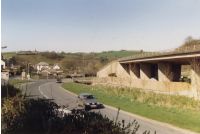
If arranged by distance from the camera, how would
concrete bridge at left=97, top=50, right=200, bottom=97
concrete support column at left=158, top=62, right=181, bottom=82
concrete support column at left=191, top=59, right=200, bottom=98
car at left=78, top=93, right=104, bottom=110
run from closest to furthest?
car at left=78, top=93, right=104, bottom=110, concrete support column at left=191, top=59, right=200, bottom=98, concrete bridge at left=97, top=50, right=200, bottom=97, concrete support column at left=158, top=62, right=181, bottom=82

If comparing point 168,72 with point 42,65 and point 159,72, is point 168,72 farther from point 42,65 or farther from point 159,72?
point 42,65

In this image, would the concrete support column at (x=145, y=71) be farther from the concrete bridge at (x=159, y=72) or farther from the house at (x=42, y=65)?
the house at (x=42, y=65)

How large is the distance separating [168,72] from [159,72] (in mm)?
2827

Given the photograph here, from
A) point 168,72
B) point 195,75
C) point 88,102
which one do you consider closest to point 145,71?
point 168,72

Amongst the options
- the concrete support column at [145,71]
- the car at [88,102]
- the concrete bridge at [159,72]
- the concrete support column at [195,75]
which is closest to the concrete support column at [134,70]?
the concrete bridge at [159,72]

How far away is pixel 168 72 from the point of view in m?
84.8

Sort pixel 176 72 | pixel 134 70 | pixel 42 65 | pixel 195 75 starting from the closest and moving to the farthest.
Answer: pixel 195 75 → pixel 42 65 → pixel 176 72 → pixel 134 70

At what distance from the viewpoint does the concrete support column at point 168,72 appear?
279 feet

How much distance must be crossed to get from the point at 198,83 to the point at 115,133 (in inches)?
2172

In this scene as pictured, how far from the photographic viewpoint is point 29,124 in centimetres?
1189

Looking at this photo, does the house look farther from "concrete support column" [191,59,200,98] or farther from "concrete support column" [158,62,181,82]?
"concrete support column" [158,62,181,82]

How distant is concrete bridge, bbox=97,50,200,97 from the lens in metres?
62.7

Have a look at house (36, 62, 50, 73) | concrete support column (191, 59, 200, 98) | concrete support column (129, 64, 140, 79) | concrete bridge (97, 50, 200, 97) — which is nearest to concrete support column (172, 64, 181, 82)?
concrete bridge (97, 50, 200, 97)

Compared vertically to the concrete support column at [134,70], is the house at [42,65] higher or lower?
higher
